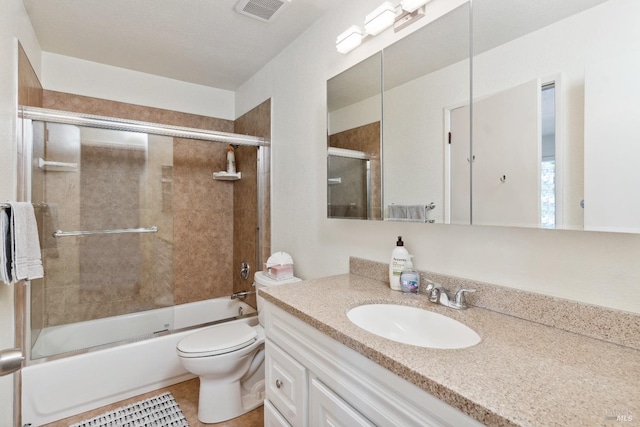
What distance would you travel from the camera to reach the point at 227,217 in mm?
3107

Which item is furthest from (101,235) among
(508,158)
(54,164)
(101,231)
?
(508,158)

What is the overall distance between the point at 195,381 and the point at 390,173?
6.42ft

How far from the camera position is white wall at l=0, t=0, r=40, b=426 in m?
1.47

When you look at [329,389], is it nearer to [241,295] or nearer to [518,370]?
[518,370]

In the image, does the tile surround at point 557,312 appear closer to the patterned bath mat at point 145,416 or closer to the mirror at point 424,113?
the mirror at point 424,113

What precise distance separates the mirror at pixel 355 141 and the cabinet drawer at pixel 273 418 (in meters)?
0.94

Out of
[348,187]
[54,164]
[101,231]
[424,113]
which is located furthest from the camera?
[101,231]

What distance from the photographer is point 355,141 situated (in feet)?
5.28

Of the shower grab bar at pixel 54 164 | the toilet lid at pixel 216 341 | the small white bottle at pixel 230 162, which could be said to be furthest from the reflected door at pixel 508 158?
the shower grab bar at pixel 54 164

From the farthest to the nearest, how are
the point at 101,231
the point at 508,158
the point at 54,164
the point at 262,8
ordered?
1. the point at 101,231
2. the point at 54,164
3. the point at 262,8
4. the point at 508,158

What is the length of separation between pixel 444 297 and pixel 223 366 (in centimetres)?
127

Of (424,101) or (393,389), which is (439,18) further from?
(393,389)

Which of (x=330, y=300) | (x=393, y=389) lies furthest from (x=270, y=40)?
(x=393, y=389)

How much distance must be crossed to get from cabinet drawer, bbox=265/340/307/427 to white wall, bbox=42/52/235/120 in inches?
96.8
